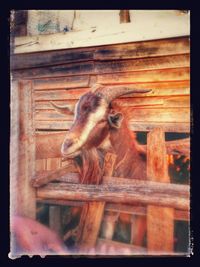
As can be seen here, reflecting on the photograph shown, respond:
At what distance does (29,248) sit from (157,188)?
1908mm

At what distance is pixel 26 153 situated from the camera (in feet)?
17.0

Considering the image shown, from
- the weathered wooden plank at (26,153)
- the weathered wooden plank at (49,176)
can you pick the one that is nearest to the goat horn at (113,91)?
the weathered wooden plank at (26,153)

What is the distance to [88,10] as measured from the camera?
500 centimetres

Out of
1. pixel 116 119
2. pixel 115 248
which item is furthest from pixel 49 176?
pixel 115 248

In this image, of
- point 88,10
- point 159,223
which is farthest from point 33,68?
point 159,223

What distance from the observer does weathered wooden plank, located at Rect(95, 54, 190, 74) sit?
15.9 ft

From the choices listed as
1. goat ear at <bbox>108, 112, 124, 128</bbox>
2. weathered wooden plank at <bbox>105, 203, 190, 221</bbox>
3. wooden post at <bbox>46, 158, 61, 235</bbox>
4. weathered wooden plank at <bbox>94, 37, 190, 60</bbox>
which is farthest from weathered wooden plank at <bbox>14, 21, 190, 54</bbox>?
weathered wooden plank at <bbox>105, 203, 190, 221</bbox>

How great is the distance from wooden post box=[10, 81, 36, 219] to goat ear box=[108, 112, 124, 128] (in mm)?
1070

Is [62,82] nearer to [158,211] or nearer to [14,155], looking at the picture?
[14,155]

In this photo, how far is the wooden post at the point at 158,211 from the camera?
4852 mm

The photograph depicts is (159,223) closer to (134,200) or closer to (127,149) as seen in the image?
(134,200)

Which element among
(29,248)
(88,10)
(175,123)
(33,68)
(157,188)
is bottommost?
(29,248)

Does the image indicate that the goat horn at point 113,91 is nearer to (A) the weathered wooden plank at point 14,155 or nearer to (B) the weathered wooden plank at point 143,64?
(B) the weathered wooden plank at point 143,64

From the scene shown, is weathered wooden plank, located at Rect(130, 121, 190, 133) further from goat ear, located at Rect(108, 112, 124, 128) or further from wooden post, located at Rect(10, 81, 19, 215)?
wooden post, located at Rect(10, 81, 19, 215)
